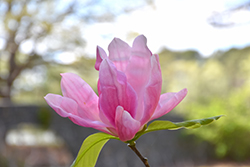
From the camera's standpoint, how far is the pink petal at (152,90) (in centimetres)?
26

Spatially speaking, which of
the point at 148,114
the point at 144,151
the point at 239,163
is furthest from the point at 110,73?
the point at 239,163

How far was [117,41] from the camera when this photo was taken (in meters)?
0.30

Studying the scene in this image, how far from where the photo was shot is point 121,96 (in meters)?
0.26

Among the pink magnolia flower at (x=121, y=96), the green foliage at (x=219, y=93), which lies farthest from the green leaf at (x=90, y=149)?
the green foliage at (x=219, y=93)

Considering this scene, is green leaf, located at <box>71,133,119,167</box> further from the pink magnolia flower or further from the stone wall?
the stone wall

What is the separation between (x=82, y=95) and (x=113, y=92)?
0.05 meters

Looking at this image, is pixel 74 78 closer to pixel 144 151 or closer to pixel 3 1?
pixel 144 151

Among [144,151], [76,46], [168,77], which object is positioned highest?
[76,46]

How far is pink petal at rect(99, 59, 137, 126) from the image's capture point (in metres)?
0.25

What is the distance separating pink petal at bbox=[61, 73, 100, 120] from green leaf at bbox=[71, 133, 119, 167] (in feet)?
0.07

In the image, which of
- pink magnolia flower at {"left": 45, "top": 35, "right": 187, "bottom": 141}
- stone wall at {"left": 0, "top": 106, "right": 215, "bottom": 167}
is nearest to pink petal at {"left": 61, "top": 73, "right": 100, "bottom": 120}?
pink magnolia flower at {"left": 45, "top": 35, "right": 187, "bottom": 141}

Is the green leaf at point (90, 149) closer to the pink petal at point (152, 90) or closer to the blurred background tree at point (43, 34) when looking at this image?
the pink petal at point (152, 90)

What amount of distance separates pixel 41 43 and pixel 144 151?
4.13m

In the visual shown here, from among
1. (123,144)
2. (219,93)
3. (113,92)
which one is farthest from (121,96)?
(219,93)
